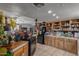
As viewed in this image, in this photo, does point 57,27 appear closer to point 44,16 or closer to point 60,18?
point 60,18

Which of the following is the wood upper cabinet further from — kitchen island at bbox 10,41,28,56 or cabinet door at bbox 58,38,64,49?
kitchen island at bbox 10,41,28,56

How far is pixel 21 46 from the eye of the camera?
223cm

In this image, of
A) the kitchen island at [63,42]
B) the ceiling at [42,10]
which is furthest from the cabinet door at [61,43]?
the ceiling at [42,10]

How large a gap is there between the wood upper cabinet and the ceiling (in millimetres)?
483

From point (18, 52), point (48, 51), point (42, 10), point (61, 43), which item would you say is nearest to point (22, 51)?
point (18, 52)

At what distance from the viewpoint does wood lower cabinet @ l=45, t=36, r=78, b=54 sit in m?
2.19

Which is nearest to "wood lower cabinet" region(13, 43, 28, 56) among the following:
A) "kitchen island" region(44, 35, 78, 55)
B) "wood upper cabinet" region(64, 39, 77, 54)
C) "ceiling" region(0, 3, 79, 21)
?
"kitchen island" region(44, 35, 78, 55)

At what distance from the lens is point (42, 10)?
2.20 m

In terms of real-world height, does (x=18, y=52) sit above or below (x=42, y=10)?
below

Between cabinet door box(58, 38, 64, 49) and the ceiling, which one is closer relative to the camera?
the ceiling

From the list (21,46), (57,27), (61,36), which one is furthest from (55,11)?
(21,46)

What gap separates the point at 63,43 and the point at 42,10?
30.9 inches

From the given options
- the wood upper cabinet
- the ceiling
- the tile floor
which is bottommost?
the tile floor

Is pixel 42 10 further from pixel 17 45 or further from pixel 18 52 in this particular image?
pixel 18 52
